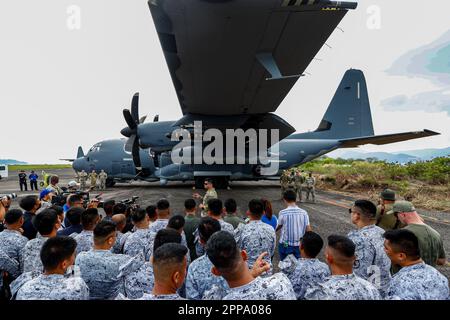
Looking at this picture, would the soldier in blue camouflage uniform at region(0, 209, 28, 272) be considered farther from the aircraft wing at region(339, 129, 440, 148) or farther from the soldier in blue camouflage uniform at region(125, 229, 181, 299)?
the aircraft wing at region(339, 129, 440, 148)

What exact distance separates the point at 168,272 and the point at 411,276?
2049 millimetres


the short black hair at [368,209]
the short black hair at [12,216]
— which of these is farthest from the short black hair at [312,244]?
the short black hair at [12,216]

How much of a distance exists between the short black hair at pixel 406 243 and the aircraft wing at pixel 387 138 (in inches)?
569

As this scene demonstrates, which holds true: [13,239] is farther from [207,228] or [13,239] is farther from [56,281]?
[207,228]

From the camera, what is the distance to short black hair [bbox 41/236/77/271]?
8.17 feet

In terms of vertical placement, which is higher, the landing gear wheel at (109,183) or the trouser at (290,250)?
the trouser at (290,250)

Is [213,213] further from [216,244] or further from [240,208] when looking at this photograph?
[240,208]

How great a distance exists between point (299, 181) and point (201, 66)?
10064 mm

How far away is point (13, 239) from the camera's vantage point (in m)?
3.92

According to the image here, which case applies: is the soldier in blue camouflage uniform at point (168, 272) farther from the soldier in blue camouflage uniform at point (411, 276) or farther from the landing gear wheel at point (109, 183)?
the landing gear wheel at point (109, 183)

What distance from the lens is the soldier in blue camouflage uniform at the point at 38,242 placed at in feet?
11.3

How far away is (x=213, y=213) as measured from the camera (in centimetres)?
468
